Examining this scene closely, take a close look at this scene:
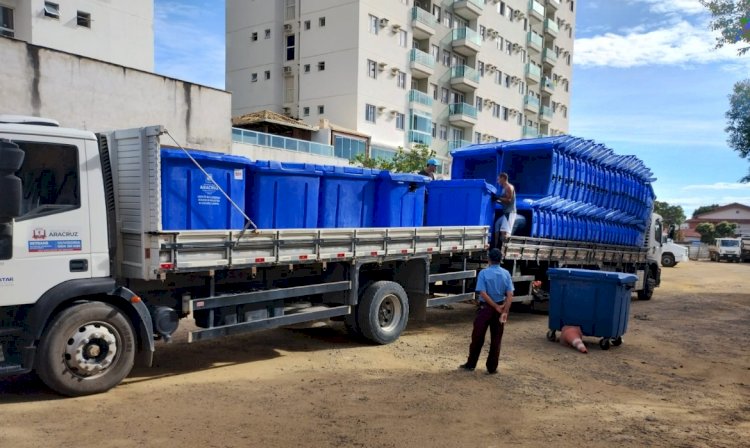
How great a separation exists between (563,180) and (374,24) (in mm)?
26527

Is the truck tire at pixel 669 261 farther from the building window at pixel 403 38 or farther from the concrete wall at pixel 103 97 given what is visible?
the concrete wall at pixel 103 97

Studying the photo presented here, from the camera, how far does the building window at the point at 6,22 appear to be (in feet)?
72.0

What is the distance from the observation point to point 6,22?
22.2 metres

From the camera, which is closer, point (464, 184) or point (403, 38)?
point (464, 184)

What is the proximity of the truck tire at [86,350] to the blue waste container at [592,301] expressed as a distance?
6.44m

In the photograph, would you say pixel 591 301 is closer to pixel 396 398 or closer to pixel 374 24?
pixel 396 398

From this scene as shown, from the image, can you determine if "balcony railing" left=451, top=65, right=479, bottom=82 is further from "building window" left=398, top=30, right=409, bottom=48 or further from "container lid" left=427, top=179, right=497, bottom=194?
"container lid" left=427, top=179, right=497, bottom=194

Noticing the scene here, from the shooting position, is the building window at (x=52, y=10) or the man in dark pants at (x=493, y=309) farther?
the building window at (x=52, y=10)

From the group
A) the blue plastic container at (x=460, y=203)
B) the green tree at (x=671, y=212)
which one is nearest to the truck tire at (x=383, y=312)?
the blue plastic container at (x=460, y=203)

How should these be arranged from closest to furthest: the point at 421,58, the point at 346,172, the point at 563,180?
the point at 346,172
the point at 563,180
the point at 421,58

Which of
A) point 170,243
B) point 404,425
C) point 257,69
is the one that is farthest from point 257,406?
point 257,69

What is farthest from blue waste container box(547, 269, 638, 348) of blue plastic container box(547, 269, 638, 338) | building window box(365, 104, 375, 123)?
building window box(365, 104, 375, 123)

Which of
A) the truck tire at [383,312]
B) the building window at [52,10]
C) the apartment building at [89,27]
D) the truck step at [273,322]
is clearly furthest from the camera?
the building window at [52,10]

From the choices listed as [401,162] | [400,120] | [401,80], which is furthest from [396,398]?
[401,80]
